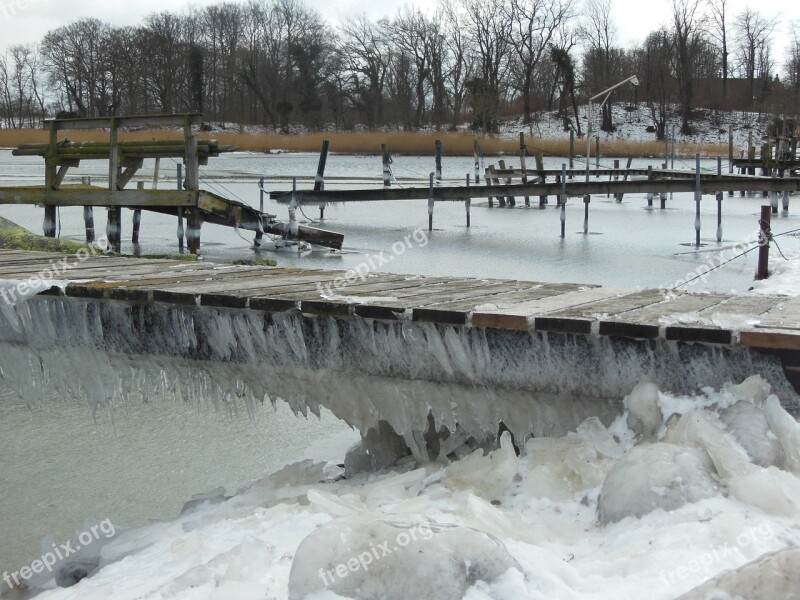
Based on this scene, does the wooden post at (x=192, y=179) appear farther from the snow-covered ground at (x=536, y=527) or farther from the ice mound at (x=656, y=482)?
the ice mound at (x=656, y=482)

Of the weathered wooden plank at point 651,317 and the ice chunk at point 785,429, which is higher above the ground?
the weathered wooden plank at point 651,317

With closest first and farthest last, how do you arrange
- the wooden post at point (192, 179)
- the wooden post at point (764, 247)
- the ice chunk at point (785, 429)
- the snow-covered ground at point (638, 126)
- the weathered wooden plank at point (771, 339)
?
the ice chunk at point (785, 429)
the weathered wooden plank at point (771, 339)
the wooden post at point (764, 247)
the wooden post at point (192, 179)
the snow-covered ground at point (638, 126)

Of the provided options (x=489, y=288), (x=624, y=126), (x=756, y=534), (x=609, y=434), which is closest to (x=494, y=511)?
(x=609, y=434)

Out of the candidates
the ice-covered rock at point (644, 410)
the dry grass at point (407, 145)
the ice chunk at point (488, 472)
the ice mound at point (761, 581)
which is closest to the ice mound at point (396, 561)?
the ice mound at point (761, 581)

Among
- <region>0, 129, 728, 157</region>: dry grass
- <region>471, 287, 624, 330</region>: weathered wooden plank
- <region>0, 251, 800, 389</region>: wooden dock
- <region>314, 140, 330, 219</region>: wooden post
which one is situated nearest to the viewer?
<region>0, 251, 800, 389</region>: wooden dock

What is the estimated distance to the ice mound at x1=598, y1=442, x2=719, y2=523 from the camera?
2.85m

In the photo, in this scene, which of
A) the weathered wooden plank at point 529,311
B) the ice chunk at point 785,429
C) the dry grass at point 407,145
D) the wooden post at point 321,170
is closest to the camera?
the ice chunk at point 785,429

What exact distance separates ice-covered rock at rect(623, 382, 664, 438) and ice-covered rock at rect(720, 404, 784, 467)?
234mm

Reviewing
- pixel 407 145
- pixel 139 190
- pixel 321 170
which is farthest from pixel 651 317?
pixel 407 145

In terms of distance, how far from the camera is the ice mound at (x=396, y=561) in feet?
8.14

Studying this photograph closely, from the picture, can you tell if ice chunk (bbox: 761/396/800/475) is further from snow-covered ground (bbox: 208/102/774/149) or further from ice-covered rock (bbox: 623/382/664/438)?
snow-covered ground (bbox: 208/102/774/149)

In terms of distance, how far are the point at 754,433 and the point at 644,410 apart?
42 centimetres

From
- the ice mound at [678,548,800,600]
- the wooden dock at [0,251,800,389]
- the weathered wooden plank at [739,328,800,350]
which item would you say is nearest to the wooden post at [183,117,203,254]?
the wooden dock at [0,251,800,389]

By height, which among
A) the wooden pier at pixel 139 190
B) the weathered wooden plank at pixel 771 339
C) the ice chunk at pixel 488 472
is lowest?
the ice chunk at pixel 488 472
